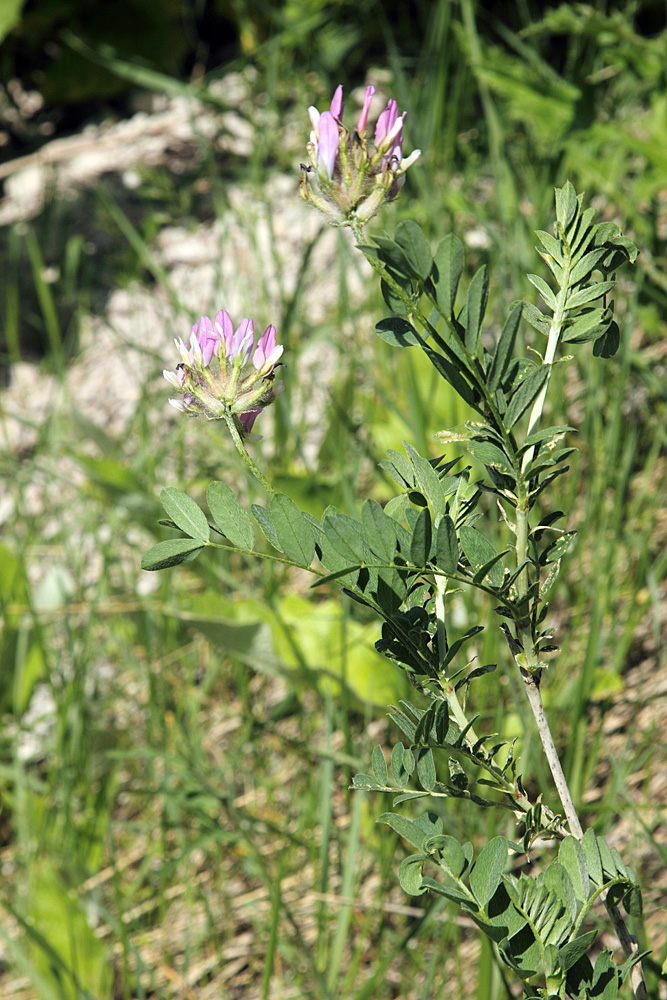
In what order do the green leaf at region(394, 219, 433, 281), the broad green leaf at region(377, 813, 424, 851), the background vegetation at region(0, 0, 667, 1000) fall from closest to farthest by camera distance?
1. the green leaf at region(394, 219, 433, 281)
2. the broad green leaf at region(377, 813, 424, 851)
3. the background vegetation at region(0, 0, 667, 1000)

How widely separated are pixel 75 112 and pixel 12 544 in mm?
1791

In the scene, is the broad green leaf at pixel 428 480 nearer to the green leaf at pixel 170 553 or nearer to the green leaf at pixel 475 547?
the green leaf at pixel 475 547

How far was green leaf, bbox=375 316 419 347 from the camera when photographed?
498mm

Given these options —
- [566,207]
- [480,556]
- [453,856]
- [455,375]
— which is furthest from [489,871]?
[566,207]

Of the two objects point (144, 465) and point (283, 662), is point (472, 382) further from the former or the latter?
point (144, 465)

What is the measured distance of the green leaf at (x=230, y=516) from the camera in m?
0.53

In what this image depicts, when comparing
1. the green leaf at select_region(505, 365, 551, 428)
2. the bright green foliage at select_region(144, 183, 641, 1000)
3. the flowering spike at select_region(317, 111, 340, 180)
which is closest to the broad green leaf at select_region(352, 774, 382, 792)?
the bright green foliage at select_region(144, 183, 641, 1000)

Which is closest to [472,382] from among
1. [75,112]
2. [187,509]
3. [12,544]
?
[187,509]

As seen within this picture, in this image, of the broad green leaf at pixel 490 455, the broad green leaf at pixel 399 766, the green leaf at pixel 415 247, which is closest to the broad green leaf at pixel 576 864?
the broad green leaf at pixel 399 766

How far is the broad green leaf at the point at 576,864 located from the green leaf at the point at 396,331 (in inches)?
11.4

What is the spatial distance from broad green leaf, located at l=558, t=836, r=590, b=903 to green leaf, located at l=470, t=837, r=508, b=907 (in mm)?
33

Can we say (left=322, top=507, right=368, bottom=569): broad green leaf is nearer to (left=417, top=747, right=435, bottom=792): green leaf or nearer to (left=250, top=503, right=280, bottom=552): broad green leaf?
Result: (left=250, top=503, right=280, bottom=552): broad green leaf

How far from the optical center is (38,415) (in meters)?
2.26

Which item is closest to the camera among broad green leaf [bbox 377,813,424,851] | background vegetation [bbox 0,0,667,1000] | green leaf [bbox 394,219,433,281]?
green leaf [bbox 394,219,433,281]
